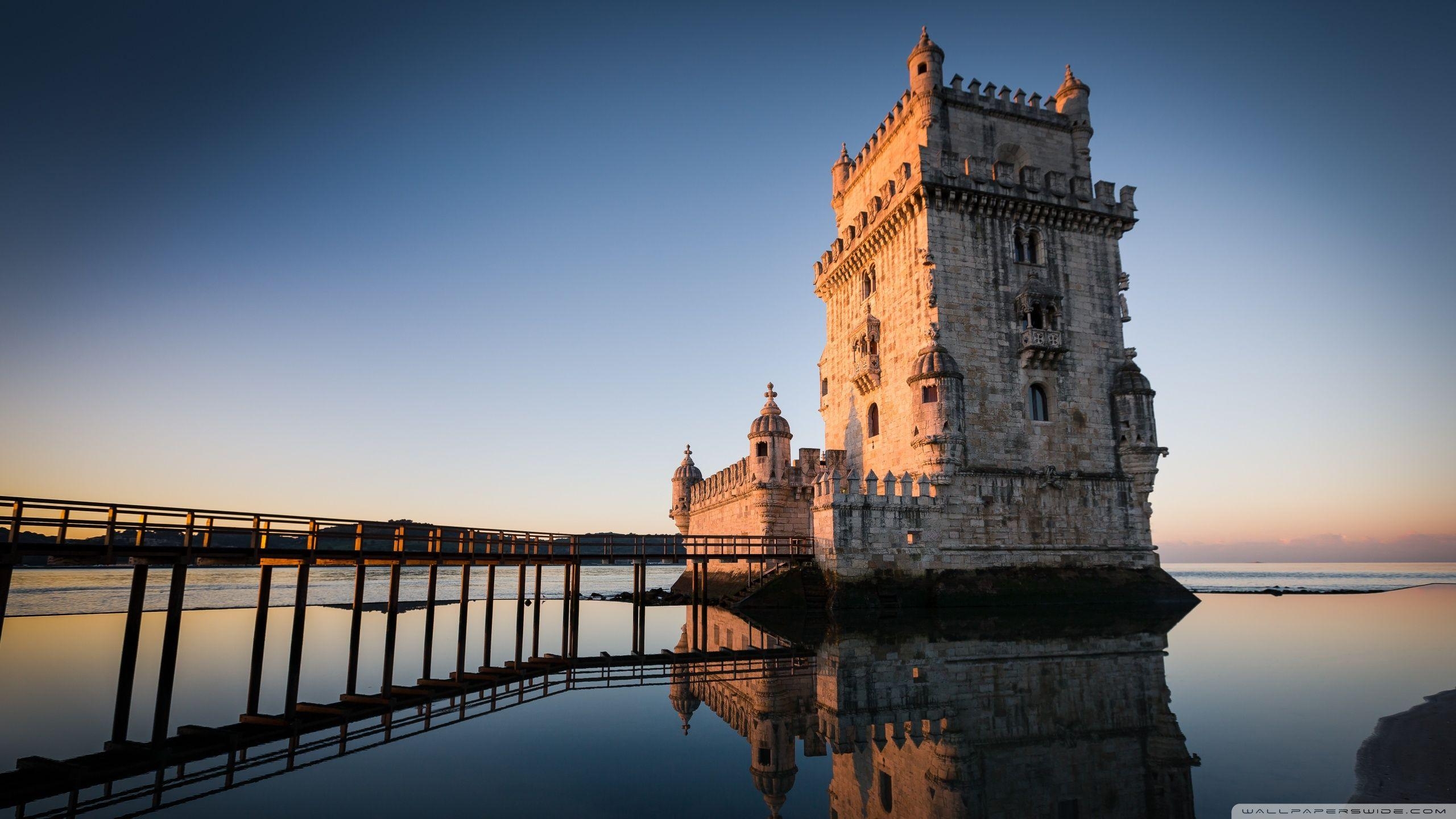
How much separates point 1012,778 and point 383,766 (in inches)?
300

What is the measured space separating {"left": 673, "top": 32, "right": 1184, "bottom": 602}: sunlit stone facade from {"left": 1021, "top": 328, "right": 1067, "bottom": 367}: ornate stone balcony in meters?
0.06

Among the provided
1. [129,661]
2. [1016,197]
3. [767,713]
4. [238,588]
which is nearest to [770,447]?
[1016,197]

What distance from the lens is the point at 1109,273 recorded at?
2972 centimetres

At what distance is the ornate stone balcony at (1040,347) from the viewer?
2728 cm

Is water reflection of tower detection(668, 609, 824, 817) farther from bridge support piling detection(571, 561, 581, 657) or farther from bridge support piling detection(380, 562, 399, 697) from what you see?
bridge support piling detection(571, 561, 581, 657)

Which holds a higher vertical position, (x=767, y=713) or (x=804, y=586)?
(x=804, y=586)

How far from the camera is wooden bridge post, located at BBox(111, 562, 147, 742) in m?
11.4

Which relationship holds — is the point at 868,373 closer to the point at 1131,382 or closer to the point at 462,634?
the point at 1131,382

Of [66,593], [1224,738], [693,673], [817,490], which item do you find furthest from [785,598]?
[66,593]

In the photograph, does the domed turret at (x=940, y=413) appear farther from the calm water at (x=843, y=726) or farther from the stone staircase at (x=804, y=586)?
the calm water at (x=843, y=726)

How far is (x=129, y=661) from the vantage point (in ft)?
40.0

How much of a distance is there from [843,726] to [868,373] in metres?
20.2

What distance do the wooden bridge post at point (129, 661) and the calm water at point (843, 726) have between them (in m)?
0.30

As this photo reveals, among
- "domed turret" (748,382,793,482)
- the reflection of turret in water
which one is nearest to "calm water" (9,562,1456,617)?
"domed turret" (748,382,793,482)
